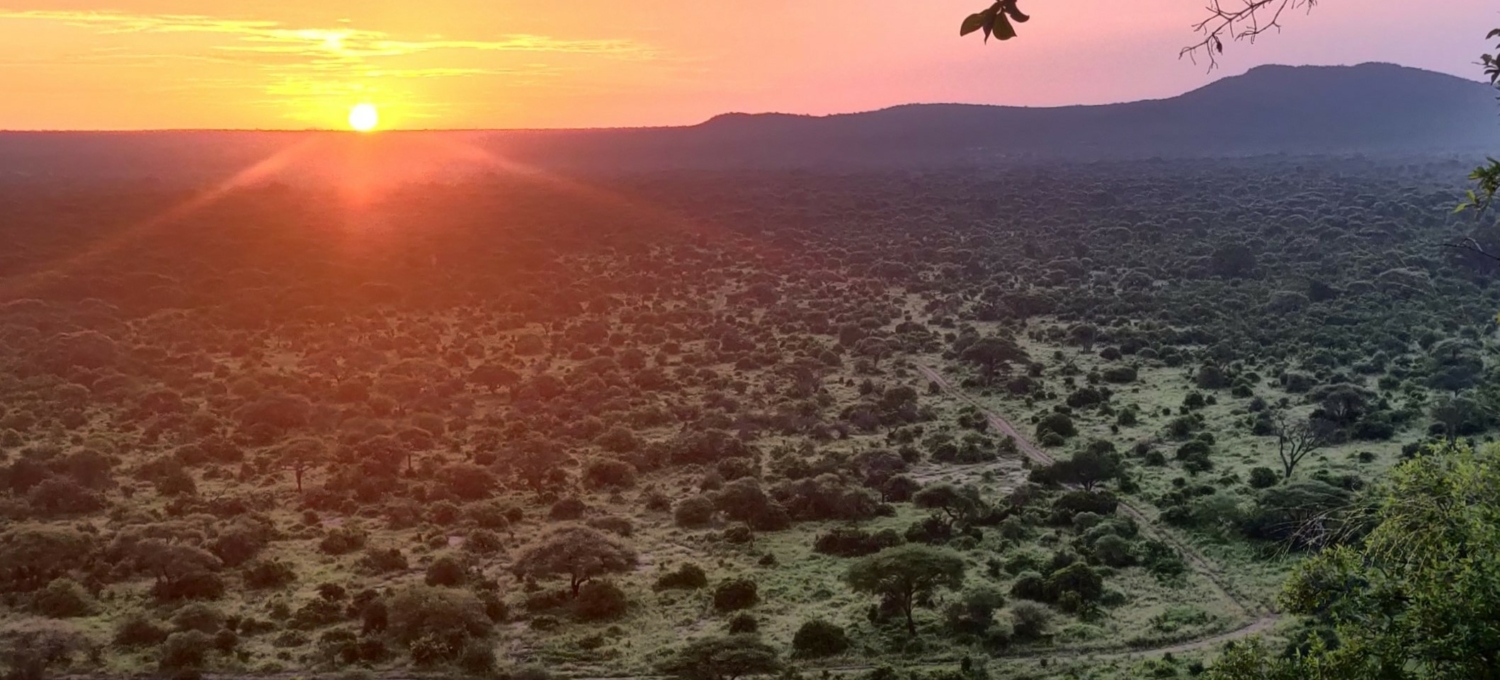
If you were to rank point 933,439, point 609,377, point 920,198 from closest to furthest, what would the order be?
point 933,439, point 609,377, point 920,198

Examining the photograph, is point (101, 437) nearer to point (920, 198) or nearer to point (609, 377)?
point (609, 377)

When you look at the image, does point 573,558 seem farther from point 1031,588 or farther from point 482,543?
point 1031,588

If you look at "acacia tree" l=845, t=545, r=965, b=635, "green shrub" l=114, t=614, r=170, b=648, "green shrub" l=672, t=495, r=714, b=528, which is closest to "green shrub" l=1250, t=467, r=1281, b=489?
"acacia tree" l=845, t=545, r=965, b=635

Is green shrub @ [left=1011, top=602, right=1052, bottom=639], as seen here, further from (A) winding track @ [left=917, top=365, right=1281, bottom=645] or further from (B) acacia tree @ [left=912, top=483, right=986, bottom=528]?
(B) acacia tree @ [left=912, top=483, right=986, bottom=528]

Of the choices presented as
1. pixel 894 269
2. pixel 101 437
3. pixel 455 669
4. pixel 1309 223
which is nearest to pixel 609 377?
pixel 101 437

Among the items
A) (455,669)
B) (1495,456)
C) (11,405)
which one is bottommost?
(455,669)

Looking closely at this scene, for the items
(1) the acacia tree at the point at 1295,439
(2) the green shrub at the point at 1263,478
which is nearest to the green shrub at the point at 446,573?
(2) the green shrub at the point at 1263,478

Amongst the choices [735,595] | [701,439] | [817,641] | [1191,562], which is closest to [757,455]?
[701,439]

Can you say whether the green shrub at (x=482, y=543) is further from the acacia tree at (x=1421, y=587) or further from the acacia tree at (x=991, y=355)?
the acacia tree at (x=991, y=355)
